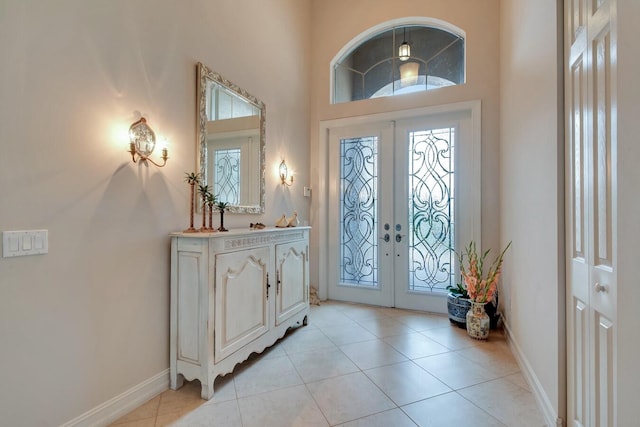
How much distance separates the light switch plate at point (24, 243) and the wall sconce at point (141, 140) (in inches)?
25.6

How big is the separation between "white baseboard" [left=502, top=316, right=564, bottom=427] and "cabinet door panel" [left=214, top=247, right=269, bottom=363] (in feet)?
6.30

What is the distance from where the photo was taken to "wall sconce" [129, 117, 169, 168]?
5.99ft

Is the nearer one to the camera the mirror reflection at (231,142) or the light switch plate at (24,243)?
the light switch plate at (24,243)

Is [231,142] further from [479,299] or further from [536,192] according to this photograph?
[479,299]

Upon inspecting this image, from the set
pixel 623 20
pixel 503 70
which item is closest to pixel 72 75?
pixel 623 20

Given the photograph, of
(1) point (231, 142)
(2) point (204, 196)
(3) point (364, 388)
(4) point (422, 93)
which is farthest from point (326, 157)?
(3) point (364, 388)

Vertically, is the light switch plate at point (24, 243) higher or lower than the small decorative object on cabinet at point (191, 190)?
lower

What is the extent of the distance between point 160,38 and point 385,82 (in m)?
2.77

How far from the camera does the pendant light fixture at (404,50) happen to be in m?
3.82

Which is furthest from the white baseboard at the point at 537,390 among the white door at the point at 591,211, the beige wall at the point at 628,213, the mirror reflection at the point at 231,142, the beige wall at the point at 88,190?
the mirror reflection at the point at 231,142

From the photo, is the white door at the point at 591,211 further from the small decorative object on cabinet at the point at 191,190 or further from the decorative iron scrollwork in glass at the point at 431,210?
the small decorative object on cabinet at the point at 191,190

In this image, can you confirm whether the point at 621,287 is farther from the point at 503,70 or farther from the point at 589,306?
the point at 503,70

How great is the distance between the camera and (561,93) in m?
1.57

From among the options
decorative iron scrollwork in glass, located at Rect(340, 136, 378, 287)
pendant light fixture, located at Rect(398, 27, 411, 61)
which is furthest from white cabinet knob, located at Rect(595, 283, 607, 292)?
pendant light fixture, located at Rect(398, 27, 411, 61)
